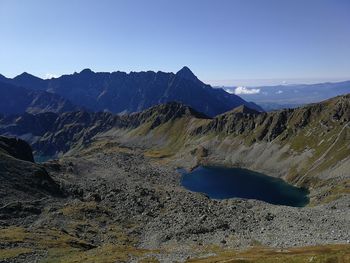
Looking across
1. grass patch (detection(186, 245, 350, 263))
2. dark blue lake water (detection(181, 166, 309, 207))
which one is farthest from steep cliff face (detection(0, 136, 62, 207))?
dark blue lake water (detection(181, 166, 309, 207))

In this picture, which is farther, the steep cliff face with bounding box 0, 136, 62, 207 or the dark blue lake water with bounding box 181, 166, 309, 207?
the dark blue lake water with bounding box 181, 166, 309, 207

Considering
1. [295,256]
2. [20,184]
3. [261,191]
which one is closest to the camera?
[295,256]

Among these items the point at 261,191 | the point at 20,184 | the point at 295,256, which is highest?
the point at 295,256

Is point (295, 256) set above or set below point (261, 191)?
above

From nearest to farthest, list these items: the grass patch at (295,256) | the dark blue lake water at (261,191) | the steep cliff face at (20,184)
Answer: the grass patch at (295,256), the steep cliff face at (20,184), the dark blue lake water at (261,191)

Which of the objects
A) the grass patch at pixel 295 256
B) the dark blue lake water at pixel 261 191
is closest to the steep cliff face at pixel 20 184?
the grass patch at pixel 295 256

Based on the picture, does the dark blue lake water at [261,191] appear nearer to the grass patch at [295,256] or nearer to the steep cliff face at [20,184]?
the steep cliff face at [20,184]

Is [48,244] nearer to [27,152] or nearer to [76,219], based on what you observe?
[76,219]

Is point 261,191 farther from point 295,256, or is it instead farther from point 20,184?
point 295,256

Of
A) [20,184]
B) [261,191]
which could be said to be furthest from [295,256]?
[261,191]

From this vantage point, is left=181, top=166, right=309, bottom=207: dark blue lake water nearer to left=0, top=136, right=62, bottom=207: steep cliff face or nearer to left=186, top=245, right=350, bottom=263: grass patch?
left=0, top=136, right=62, bottom=207: steep cliff face

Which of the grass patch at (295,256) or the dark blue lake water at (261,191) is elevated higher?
the grass patch at (295,256)

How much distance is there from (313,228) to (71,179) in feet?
311

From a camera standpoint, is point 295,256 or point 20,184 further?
point 20,184
